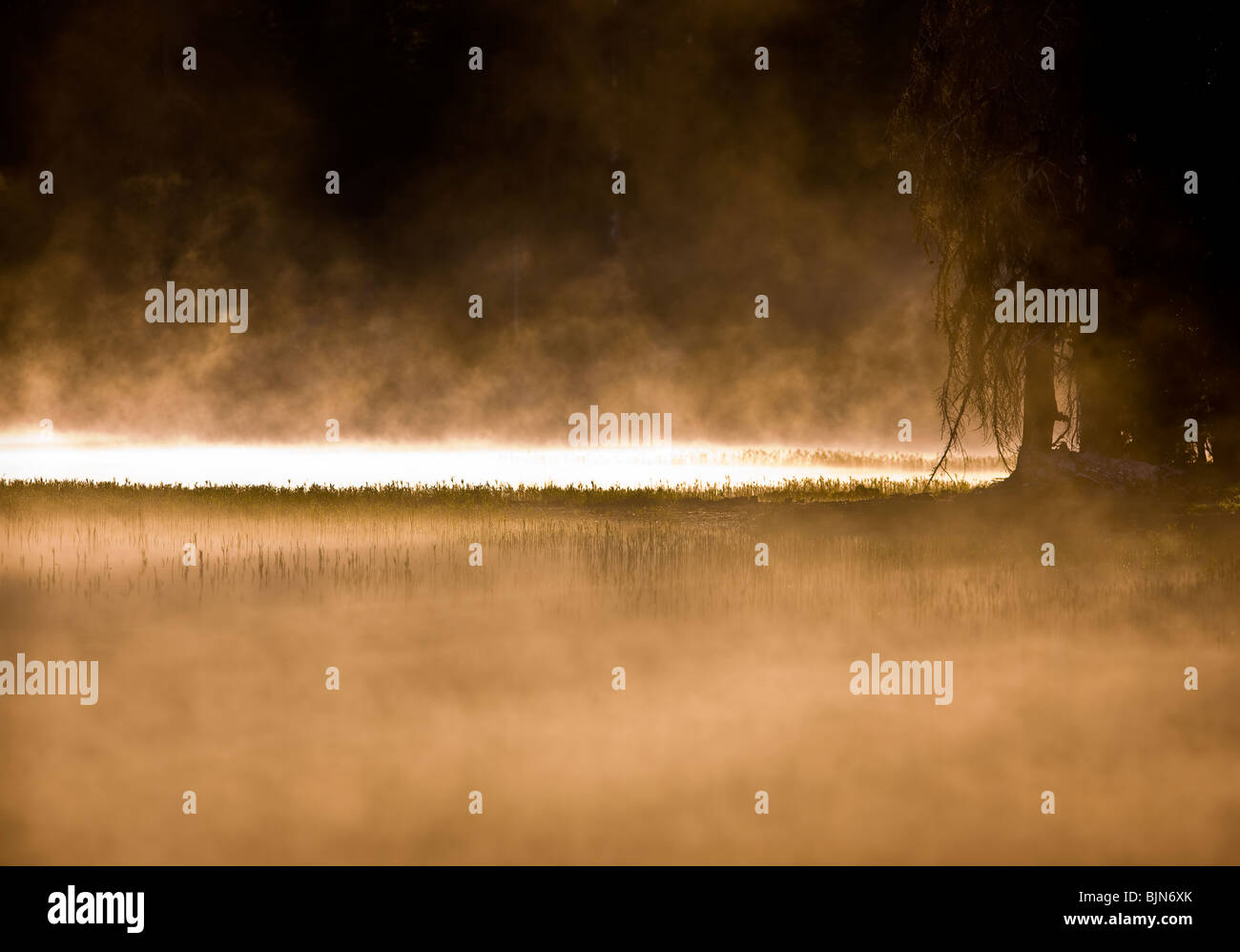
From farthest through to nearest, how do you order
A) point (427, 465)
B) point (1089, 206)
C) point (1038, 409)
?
point (427, 465), point (1038, 409), point (1089, 206)

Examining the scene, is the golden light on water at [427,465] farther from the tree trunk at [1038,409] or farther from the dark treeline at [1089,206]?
the dark treeline at [1089,206]

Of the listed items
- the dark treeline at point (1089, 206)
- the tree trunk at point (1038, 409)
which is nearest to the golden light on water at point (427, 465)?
the tree trunk at point (1038, 409)

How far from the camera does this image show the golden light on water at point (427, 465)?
29.1m

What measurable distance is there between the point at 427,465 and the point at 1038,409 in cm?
1928

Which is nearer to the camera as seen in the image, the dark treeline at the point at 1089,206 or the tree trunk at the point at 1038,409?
the dark treeline at the point at 1089,206

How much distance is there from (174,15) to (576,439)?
27.2m

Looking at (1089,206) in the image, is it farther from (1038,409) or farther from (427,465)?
(427,465)

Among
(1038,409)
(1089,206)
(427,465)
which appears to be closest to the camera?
(1089,206)

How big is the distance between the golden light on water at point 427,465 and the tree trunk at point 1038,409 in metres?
6.29

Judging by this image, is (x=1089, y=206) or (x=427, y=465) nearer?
(x=1089, y=206)

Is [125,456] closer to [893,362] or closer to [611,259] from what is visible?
[611,259]

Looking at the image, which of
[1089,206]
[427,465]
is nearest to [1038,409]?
[1089,206]

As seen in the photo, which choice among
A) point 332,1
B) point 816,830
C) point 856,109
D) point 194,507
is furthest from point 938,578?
point 332,1

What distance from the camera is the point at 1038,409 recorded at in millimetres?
20938
